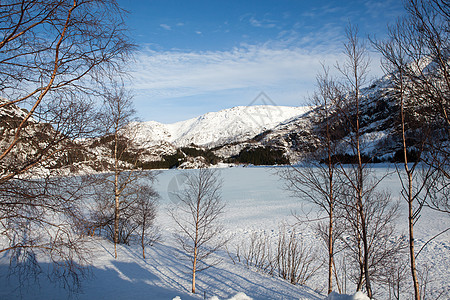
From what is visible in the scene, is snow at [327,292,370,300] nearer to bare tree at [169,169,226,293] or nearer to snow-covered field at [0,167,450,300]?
snow-covered field at [0,167,450,300]

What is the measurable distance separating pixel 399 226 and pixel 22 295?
21.9 m

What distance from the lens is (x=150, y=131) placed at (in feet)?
50.2

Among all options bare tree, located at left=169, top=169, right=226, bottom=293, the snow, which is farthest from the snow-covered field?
the snow

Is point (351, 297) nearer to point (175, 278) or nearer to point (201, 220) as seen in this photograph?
point (175, 278)

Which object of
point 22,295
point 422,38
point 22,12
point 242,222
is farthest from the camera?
point 242,222

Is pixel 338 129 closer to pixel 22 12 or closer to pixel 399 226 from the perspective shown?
pixel 22 12

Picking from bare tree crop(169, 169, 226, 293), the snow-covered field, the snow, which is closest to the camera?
the snow

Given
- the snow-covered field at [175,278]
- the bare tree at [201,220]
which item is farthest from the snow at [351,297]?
the bare tree at [201,220]

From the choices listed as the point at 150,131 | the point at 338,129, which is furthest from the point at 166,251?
the point at 338,129

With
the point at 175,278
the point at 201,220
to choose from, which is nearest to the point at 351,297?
the point at 175,278

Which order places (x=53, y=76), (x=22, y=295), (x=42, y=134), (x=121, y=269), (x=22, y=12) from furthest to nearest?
(x=121, y=269), (x=22, y=295), (x=42, y=134), (x=53, y=76), (x=22, y=12)

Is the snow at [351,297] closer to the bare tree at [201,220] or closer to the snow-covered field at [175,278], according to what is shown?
the snow-covered field at [175,278]

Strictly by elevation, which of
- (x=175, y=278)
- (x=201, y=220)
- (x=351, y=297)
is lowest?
(x=175, y=278)

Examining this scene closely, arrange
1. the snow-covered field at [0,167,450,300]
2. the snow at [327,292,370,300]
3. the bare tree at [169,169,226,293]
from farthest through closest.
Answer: the bare tree at [169,169,226,293] → the snow-covered field at [0,167,450,300] → the snow at [327,292,370,300]
